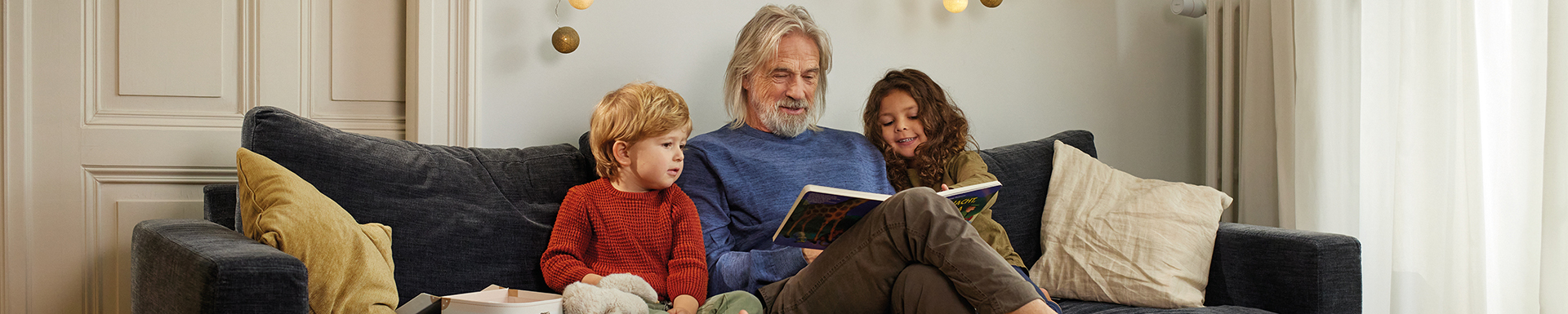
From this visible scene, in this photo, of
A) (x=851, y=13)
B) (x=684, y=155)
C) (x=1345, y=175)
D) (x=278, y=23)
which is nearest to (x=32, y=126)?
(x=278, y=23)

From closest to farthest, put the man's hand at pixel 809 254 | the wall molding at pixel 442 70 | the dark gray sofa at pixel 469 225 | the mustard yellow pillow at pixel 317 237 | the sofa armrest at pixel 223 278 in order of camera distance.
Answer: the sofa armrest at pixel 223 278 < the mustard yellow pillow at pixel 317 237 < the dark gray sofa at pixel 469 225 < the man's hand at pixel 809 254 < the wall molding at pixel 442 70

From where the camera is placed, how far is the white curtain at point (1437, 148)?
1.61 metres

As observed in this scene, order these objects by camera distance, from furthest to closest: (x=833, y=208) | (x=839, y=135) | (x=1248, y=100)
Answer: (x=1248, y=100) → (x=839, y=135) → (x=833, y=208)

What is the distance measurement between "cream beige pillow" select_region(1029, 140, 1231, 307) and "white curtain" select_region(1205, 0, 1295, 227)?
51 centimetres

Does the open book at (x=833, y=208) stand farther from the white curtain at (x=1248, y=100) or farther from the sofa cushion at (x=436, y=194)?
the white curtain at (x=1248, y=100)

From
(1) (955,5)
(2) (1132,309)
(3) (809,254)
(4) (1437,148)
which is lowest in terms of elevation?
(2) (1132,309)

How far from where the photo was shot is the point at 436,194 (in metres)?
1.60

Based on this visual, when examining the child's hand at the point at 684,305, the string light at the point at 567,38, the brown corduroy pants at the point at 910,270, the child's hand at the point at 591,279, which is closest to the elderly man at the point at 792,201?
the brown corduroy pants at the point at 910,270

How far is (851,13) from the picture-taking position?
2.34 m

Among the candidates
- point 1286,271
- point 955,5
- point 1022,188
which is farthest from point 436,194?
point 1286,271

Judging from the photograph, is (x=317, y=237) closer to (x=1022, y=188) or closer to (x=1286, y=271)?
(x=1022, y=188)

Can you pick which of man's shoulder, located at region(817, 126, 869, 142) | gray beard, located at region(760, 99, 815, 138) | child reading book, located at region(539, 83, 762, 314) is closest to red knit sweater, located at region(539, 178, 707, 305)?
child reading book, located at region(539, 83, 762, 314)

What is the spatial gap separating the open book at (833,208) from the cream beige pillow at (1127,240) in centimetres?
39

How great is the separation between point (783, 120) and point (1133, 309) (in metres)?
0.80
